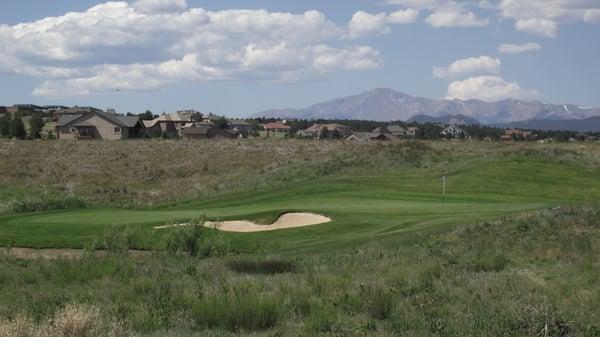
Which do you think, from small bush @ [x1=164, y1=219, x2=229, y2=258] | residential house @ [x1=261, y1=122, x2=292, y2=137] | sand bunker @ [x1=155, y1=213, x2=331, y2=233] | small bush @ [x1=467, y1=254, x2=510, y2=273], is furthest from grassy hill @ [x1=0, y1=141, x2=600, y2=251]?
residential house @ [x1=261, y1=122, x2=292, y2=137]

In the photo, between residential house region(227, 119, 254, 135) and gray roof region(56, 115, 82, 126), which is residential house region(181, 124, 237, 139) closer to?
gray roof region(56, 115, 82, 126)

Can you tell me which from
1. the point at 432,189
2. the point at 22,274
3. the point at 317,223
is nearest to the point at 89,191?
the point at 432,189

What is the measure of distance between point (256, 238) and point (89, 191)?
1301 inches

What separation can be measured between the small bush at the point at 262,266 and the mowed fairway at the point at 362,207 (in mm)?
4943

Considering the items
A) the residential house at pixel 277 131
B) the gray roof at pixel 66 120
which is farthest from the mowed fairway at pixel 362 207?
the residential house at pixel 277 131

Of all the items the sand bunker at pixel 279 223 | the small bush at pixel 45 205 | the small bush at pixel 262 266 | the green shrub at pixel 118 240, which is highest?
the small bush at pixel 262 266

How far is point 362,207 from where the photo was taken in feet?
96.8

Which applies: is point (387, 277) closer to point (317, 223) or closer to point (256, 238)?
point (256, 238)

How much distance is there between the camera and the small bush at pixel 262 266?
588 inches

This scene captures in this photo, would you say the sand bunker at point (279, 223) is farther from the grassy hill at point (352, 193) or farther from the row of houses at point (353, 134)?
the row of houses at point (353, 134)

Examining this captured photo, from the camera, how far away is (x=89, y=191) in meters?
53.6

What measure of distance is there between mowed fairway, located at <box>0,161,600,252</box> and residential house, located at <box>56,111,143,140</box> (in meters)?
68.4

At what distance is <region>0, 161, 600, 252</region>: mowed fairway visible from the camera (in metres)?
23.5

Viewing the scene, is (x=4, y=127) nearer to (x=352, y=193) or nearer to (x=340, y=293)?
(x=352, y=193)
